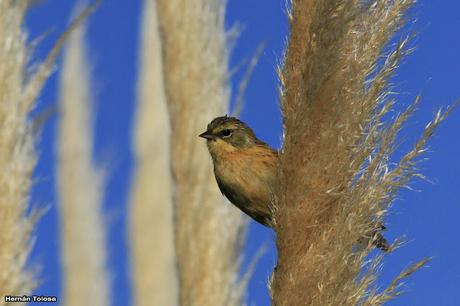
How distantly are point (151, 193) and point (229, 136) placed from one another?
40.4 inches

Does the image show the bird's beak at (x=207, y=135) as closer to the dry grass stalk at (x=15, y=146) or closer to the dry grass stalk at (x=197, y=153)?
the dry grass stalk at (x=197, y=153)

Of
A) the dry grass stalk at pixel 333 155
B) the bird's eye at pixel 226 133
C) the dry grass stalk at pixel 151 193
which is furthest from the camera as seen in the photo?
the dry grass stalk at pixel 151 193

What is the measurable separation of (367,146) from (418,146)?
0.12 metres

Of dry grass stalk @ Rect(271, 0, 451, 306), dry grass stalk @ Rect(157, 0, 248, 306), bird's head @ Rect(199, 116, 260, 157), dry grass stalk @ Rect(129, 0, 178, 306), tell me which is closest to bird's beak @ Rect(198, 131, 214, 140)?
bird's head @ Rect(199, 116, 260, 157)

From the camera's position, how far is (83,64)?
5012 mm

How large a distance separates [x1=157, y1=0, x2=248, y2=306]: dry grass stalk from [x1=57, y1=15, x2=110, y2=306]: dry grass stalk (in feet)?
3.46

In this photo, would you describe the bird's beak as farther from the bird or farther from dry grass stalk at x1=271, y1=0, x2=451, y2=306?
dry grass stalk at x1=271, y1=0, x2=451, y2=306

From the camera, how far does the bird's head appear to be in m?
3.49

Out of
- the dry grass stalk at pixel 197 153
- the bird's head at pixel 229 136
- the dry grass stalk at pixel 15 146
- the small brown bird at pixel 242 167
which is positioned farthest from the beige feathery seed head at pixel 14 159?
the small brown bird at pixel 242 167

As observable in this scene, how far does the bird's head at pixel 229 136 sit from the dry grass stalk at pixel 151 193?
0.22m

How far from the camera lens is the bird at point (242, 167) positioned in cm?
357

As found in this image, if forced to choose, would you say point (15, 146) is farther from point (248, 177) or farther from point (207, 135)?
→ point (248, 177)

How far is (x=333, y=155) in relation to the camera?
6.32ft

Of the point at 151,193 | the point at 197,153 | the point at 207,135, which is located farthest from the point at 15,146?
the point at 151,193
